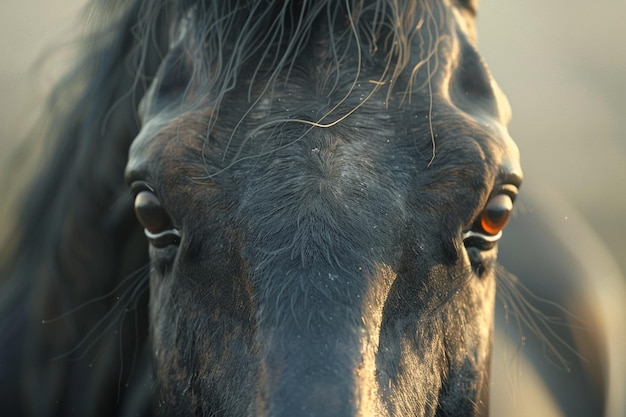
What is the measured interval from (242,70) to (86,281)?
2.80ft

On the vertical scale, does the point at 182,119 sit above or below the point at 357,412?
above

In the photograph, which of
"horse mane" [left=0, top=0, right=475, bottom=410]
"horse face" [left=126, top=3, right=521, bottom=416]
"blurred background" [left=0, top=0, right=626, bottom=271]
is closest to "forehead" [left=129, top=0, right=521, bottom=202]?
"horse face" [left=126, top=3, right=521, bottom=416]

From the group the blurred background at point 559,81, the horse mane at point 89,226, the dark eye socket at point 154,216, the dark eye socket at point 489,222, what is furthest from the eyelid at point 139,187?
the blurred background at point 559,81

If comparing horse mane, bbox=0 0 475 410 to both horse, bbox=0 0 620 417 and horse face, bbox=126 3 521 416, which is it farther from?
horse face, bbox=126 3 521 416

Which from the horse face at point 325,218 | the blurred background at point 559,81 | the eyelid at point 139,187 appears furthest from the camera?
the blurred background at point 559,81

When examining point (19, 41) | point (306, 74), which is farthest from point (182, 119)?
point (19, 41)

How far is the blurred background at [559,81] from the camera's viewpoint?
26.6 feet

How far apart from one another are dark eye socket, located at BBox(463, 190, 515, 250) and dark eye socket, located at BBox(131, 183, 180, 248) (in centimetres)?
60

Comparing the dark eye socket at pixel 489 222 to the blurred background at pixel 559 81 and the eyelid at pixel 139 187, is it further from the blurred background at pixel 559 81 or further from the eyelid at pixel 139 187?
the blurred background at pixel 559 81

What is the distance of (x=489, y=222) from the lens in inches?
66.2

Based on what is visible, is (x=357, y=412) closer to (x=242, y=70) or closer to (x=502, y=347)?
(x=242, y=70)

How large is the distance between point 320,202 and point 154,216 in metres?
0.42

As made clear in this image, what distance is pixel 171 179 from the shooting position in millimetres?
1633

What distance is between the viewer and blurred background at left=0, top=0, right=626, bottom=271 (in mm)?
8109
